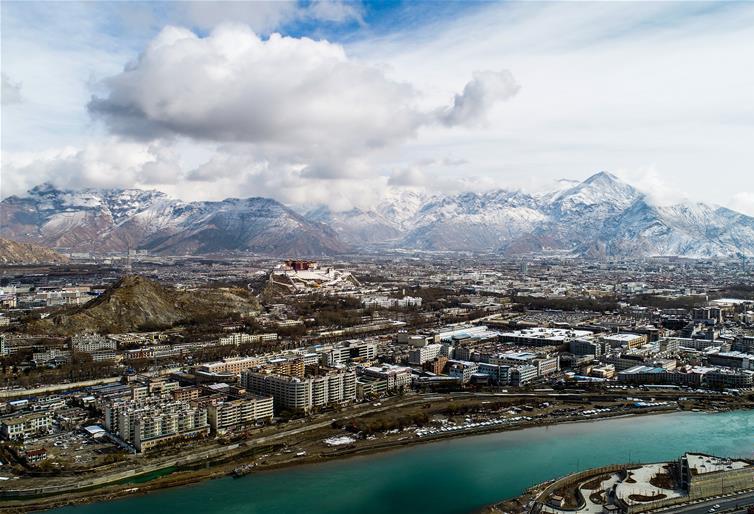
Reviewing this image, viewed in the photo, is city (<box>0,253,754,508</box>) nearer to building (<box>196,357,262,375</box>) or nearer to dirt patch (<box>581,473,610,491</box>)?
building (<box>196,357,262,375</box>)

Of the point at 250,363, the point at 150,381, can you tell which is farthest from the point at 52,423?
the point at 250,363

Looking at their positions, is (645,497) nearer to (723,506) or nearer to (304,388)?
(723,506)

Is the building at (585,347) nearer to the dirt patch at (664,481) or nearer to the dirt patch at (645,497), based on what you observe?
the dirt patch at (664,481)

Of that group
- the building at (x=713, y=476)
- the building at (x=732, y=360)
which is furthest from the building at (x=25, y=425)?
the building at (x=732, y=360)

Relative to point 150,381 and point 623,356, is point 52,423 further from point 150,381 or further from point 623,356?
point 623,356

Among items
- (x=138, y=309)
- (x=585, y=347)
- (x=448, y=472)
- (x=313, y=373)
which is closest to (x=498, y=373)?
(x=585, y=347)

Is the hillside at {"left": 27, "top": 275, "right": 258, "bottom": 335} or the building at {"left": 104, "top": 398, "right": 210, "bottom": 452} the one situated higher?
the hillside at {"left": 27, "top": 275, "right": 258, "bottom": 335}

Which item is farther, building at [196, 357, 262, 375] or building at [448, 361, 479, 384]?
building at [196, 357, 262, 375]

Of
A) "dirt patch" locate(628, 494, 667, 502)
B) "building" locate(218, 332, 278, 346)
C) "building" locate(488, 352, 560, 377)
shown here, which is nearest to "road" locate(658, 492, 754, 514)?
"dirt patch" locate(628, 494, 667, 502)
